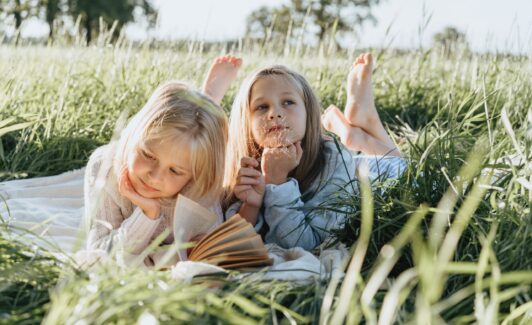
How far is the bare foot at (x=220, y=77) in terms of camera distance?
3.78 metres

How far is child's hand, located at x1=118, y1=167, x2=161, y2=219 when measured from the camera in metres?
2.27

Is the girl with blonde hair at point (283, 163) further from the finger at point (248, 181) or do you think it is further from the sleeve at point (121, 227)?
the sleeve at point (121, 227)

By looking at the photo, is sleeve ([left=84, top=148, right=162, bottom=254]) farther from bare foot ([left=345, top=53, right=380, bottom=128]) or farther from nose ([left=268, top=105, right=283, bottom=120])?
bare foot ([left=345, top=53, right=380, bottom=128])

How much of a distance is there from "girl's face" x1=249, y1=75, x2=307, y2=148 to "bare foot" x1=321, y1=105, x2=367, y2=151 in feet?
2.70

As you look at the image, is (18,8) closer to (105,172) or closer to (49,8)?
(49,8)

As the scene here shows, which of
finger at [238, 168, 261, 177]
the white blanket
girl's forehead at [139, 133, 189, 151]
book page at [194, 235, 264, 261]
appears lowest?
the white blanket

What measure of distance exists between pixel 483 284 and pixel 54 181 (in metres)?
2.26

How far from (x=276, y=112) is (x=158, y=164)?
0.67 metres

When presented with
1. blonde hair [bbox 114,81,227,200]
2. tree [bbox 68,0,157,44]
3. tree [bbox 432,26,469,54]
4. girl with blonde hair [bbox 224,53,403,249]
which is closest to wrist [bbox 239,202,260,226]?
girl with blonde hair [bbox 224,53,403,249]

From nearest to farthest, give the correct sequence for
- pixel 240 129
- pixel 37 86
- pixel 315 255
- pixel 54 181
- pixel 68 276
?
pixel 68 276, pixel 315 255, pixel 240 129, pixel 54 181, pixel 37 86

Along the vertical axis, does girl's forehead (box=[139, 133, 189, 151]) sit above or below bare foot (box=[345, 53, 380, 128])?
below

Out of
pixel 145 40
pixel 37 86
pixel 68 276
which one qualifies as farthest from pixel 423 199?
pixel 145 40

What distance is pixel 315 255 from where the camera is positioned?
7.95 ft

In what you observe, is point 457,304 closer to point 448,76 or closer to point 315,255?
point 315,255
